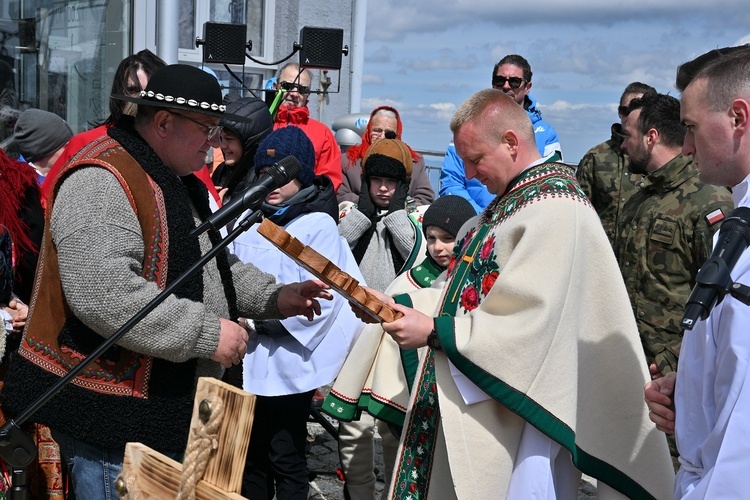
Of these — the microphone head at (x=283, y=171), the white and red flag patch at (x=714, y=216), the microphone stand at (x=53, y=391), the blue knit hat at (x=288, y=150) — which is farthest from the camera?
the white and red flag patch at (x=714, y=216)

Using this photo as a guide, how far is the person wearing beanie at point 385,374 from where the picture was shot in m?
3.79

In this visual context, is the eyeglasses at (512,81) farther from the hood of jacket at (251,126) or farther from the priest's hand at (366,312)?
the priest's hand at (366,312)

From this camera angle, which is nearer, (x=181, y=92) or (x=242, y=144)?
(x=181, y=92)

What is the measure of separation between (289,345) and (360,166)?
2521 mm

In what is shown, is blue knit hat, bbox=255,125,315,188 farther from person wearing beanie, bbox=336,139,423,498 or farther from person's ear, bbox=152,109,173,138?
person's ear, bbox=152,109,173,138

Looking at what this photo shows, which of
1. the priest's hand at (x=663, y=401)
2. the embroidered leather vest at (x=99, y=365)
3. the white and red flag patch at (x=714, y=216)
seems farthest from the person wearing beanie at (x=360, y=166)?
the priest's hand at (x=663, y=401)

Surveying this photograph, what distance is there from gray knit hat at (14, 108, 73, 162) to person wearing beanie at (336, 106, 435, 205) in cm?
205

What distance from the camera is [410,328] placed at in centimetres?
282

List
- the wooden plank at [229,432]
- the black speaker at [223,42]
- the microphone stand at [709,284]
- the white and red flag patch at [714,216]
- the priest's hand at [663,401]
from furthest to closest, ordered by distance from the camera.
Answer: the black speaker at [223,42] → the white and red flag patch at [714,216] → the priest's hand at [663,401] → the wooden plank at [229,432] → the microphone stand at [709,284]

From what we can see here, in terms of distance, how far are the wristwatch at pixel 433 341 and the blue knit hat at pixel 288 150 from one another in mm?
1518

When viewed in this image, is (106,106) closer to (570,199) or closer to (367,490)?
(367,490)

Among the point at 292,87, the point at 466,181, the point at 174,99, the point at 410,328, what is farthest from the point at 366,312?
the point at 292,87

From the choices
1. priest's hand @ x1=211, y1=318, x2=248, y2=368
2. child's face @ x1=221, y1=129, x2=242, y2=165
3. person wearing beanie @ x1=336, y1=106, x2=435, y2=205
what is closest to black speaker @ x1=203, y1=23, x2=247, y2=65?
person wearing beanie @ x1=336, y1=106, x2=435, y2=205

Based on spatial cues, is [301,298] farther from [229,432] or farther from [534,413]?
[229,432]
